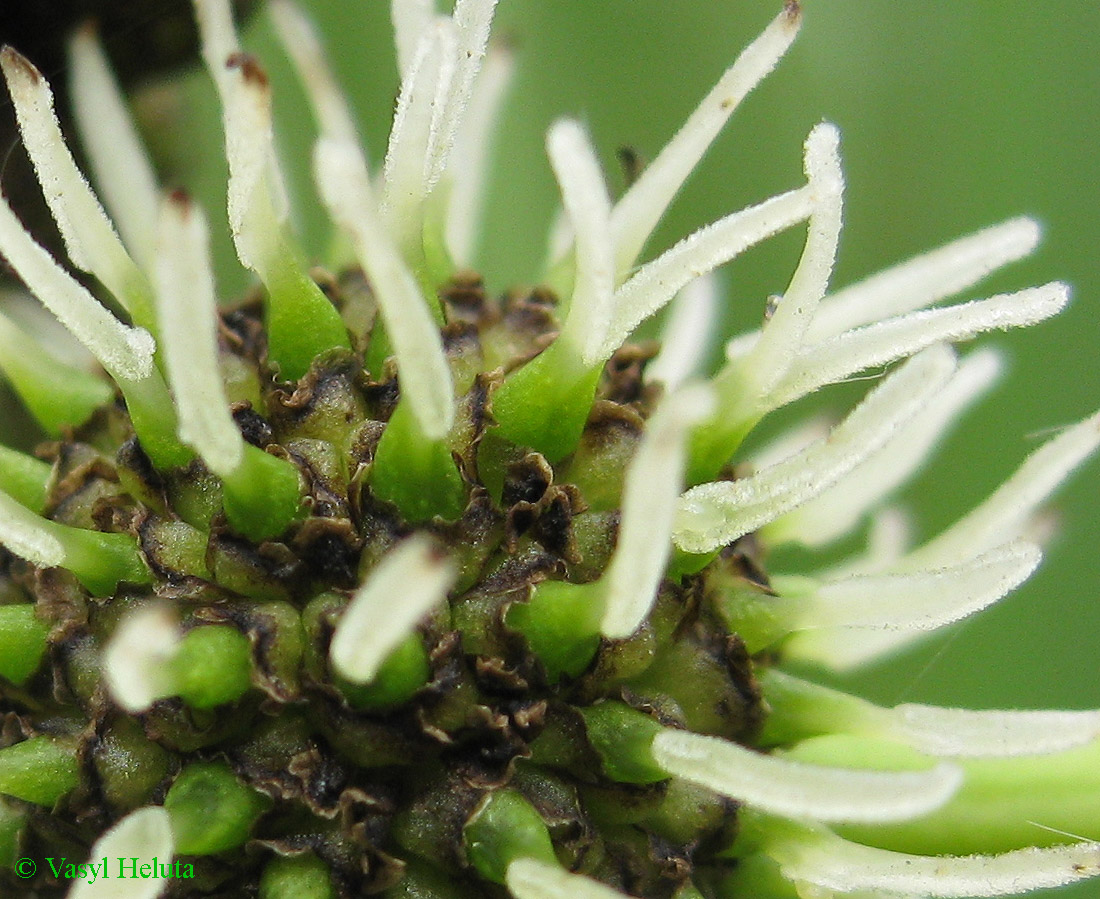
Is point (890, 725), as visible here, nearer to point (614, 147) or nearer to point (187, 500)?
point (187, 500)

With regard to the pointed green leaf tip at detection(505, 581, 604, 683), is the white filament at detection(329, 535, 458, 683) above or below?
below

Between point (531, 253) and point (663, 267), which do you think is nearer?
point (663, 267)

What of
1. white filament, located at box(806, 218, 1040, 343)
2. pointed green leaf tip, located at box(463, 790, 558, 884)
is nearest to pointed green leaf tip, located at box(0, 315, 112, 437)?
pointed green leaf tip, located at box(463, 790, 558, 884)

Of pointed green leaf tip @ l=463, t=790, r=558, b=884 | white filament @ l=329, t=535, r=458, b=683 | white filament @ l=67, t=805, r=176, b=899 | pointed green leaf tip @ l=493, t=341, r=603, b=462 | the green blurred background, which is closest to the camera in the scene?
white filament @ l=329, t=535, r=458, b=683

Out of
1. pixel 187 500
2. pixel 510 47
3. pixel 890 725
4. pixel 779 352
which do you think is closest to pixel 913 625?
pixel 890 725

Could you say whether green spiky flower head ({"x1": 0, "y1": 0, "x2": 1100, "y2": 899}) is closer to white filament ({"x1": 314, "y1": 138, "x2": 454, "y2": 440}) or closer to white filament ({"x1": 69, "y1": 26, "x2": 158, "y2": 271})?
white filament ({"x1": 314, "y1": 138, "x2": 454, "y2": 440})
